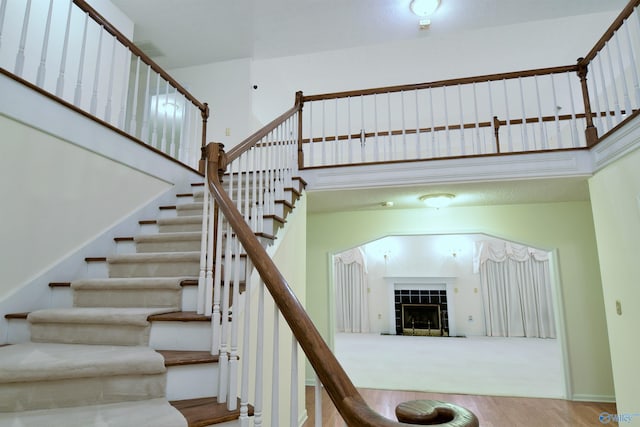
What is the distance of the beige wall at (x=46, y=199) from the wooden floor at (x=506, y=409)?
2.65 m

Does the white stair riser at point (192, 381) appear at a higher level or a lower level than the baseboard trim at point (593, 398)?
higher

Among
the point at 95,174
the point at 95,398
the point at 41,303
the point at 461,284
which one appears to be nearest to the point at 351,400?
the point at 95,398

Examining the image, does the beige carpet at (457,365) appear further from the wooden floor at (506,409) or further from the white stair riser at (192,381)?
the white stair riser at (192,381)

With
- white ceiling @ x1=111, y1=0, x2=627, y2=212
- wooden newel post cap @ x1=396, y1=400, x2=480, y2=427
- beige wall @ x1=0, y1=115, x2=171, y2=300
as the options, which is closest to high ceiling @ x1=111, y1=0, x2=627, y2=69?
white ceiling @ x1=111, y1=0, x2=627, y2=212

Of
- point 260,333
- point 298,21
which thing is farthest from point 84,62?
point 260,333

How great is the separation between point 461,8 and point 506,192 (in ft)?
8.31

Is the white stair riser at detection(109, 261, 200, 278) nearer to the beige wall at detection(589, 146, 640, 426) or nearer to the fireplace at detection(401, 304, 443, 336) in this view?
the beige wall at detection(589, 146, 640, 426)

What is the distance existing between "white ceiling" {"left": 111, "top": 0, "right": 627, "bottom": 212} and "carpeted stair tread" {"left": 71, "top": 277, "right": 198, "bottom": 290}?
214cm

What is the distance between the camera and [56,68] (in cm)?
354

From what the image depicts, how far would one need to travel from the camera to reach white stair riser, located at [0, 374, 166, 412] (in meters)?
1.38

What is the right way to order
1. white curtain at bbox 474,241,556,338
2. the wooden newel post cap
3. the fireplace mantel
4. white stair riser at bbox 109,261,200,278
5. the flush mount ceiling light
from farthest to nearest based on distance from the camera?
the fireplace mantel, white curtain at bbox 474,241,556,338, the flush mount ceiling light, white stair riser at bbox 109,261,200,278, the wooden newel post cap

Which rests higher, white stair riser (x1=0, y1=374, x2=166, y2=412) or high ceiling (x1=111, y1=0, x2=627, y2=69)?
high ceiling (x1=111, y1=0, x2=627, y2=69)

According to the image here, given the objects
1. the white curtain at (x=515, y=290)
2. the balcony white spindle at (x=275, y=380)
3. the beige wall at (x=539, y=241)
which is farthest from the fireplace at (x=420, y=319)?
the balcony white spindle at (x=275, y=380)

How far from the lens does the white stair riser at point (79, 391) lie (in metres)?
1.38
